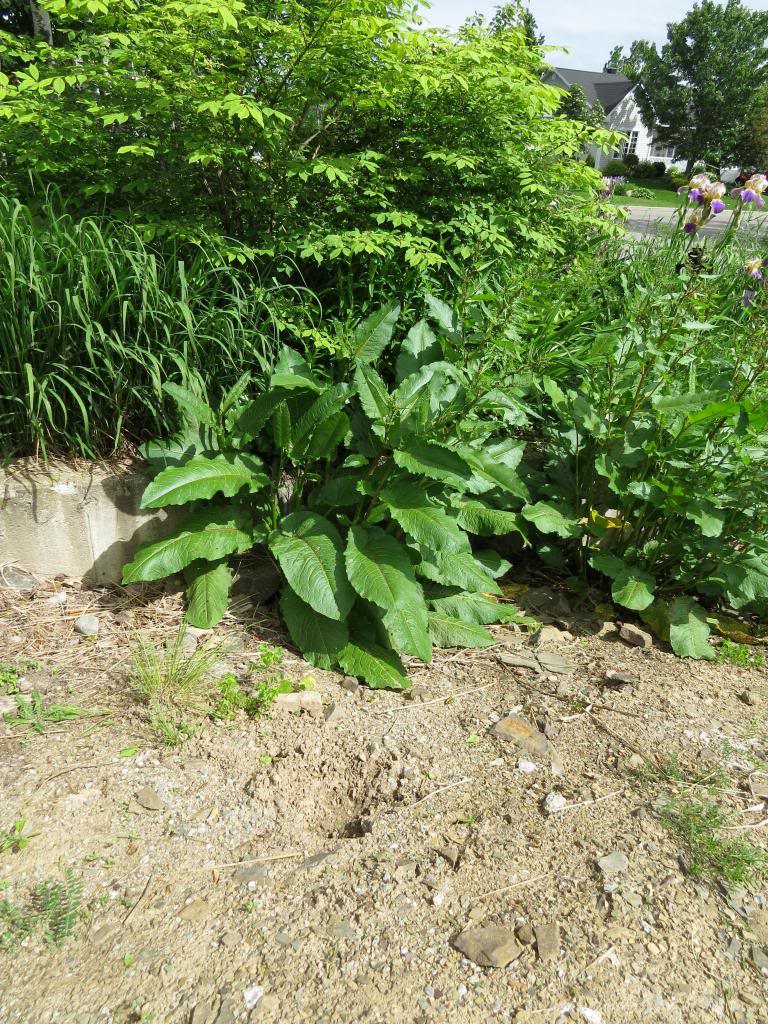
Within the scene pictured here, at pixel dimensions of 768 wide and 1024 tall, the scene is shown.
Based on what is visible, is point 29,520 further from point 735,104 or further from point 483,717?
point 735,104

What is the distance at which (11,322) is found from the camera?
3.07 meters

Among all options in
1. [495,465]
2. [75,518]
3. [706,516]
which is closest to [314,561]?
[495,465]

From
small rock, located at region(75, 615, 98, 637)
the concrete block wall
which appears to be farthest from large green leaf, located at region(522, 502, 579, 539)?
small rock, located at region(75, 615, 98, 637)

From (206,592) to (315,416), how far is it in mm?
864

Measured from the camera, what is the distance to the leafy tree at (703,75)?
47.6 meters

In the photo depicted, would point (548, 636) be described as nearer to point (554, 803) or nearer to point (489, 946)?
point (554, 803)

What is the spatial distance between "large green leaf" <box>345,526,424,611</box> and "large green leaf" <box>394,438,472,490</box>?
1.09 feet

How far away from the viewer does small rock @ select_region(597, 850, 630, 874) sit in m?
2.04

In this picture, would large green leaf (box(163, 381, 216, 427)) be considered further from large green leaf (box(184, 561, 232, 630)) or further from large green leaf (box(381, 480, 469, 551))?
large green leaf (box(381, 480, 469, 551))

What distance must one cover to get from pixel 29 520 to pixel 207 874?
181cm

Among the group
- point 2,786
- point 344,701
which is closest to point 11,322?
point 2,786

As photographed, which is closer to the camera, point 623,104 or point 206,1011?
point 206,1011

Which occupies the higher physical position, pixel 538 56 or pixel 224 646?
pixel 538 56

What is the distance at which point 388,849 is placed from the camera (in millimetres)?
2102
